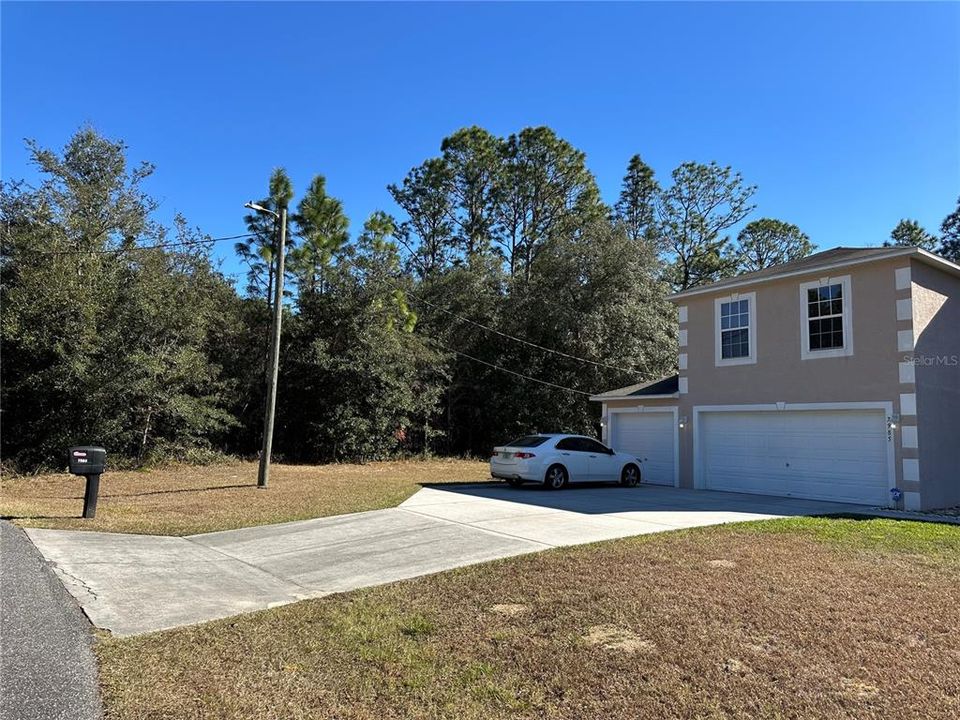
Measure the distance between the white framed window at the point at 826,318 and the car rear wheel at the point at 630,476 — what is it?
499 cm

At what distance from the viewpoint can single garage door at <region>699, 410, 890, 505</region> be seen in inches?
525

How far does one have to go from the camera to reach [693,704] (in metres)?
3.66

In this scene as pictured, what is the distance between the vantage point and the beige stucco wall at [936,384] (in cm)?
1272

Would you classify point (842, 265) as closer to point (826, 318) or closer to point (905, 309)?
point (826, 318)

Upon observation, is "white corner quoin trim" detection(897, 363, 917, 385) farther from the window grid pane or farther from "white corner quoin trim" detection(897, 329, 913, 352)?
the window grid pane

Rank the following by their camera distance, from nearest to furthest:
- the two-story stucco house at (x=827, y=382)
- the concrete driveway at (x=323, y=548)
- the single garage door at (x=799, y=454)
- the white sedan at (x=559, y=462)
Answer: the concrete driveway at (x=323, y=548) → the two-story stucco house at (x=827, y=382) → the single garage door at (x=799, y=454) → the white sedan at (x=559, y=462)

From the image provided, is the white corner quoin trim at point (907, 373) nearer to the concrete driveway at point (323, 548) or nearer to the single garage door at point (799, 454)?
the single garage door at point (799, 454)

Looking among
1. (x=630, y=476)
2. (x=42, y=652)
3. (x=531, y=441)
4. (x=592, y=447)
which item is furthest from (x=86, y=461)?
(x=630, y=476)

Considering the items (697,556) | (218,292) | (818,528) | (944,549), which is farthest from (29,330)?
(944,549)

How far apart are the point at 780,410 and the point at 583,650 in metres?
12.0

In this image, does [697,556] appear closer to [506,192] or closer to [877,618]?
[877,618]

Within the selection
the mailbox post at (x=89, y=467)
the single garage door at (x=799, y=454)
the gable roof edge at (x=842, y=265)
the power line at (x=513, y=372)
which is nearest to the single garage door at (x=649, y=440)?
the single garage door at (x=799, y=454)

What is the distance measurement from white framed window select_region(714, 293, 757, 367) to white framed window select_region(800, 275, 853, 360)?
121 cm

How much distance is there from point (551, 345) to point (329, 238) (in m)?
10.6
